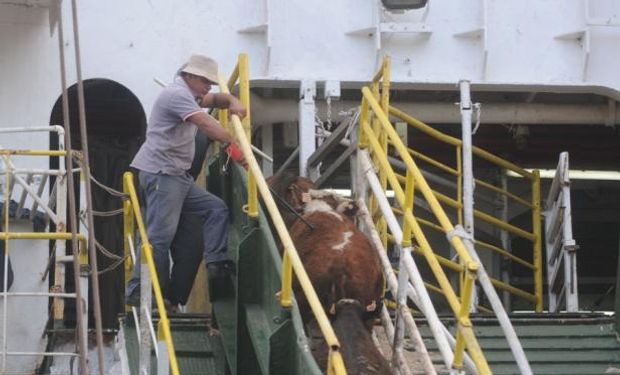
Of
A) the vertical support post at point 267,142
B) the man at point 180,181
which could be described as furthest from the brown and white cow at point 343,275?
the vertical support post at point 267,142

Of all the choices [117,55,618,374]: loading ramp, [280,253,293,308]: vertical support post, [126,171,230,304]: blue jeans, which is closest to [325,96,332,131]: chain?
[117,55,618,374]: loading ramp

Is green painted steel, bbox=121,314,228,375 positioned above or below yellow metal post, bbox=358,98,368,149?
below

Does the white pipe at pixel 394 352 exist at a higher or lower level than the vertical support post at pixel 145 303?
lower

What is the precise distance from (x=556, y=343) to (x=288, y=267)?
333cm

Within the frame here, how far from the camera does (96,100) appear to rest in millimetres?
13648

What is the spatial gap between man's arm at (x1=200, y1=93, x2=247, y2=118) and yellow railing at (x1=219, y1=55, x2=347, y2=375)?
0.06 m

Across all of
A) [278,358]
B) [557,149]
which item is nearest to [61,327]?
[278,358]

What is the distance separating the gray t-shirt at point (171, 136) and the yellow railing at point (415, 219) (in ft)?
4.34

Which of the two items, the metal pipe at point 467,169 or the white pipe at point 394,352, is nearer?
the white pipe at point 394,352

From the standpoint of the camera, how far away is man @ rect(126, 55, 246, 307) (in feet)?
30.3

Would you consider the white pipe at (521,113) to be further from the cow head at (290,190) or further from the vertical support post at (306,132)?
the cow head at (290,190)

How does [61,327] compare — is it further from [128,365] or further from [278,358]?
[278,358]

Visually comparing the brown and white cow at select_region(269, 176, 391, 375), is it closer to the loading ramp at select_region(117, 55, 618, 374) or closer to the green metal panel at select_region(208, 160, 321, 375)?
the loading ramp at select_region(117, 55, 618, 374)

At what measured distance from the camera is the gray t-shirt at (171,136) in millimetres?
9281
